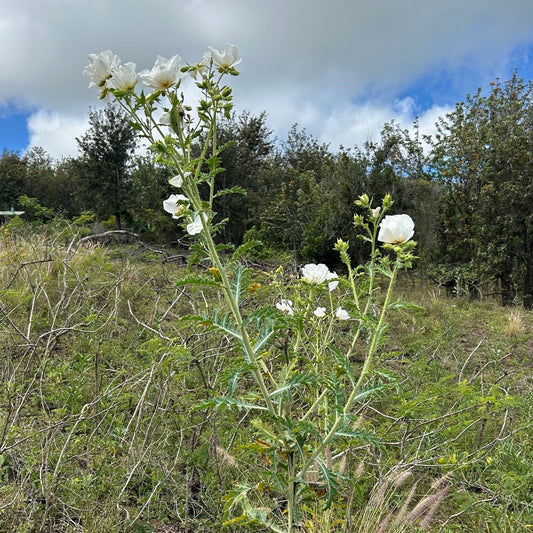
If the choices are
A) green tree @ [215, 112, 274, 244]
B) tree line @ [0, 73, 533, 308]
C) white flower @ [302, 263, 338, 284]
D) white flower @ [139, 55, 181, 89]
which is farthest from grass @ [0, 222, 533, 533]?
green tree @ [215, 112, 274, 244]

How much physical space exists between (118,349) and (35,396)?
78 cm

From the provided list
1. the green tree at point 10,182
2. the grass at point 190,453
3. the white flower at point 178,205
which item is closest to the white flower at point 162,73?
the white flower at point 178,205

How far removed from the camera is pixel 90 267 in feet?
18.6

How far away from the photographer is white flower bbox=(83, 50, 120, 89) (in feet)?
3.70

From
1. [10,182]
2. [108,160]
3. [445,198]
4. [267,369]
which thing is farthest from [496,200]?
[10,182]

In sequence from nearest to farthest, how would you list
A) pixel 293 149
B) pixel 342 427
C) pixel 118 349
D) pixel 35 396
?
pixel 342 427 < pixel 35 396 < pixel 118 349 < pixel 293 149

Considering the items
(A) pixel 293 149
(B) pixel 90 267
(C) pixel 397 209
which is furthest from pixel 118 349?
(A) pixel 293 149

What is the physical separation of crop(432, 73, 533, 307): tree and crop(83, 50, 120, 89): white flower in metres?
9.29

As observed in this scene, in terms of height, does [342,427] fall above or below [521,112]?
below

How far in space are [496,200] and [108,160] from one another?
13574 millimetres

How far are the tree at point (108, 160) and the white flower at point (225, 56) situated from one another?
15848 millimetres

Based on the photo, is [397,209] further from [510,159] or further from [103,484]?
[103,484]

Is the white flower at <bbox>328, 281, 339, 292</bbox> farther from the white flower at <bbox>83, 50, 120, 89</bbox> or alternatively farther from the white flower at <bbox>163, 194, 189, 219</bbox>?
the white flower at <bbox>83, 50, 120, 89</bbox>

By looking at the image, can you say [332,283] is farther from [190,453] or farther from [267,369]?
[190,453]
